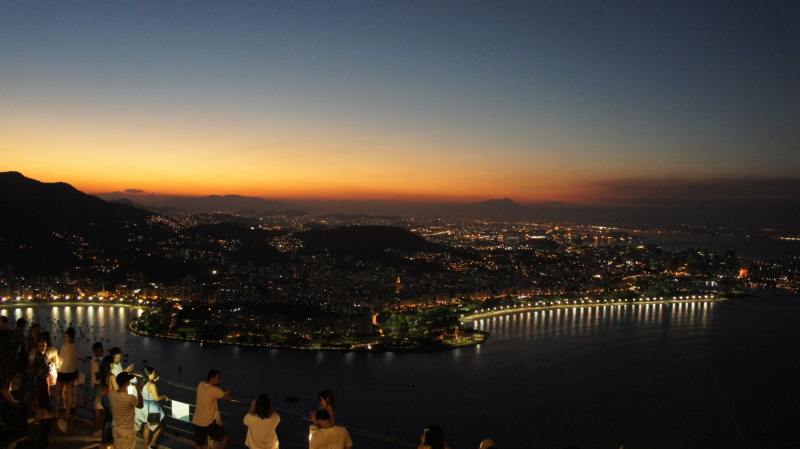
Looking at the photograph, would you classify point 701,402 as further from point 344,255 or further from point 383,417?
point 344,255

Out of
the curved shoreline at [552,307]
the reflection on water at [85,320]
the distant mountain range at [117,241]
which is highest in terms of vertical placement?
the distant mountain range at [117,241]

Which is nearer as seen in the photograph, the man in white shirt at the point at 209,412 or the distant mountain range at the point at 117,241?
the man in white shirt at the point at 209,412

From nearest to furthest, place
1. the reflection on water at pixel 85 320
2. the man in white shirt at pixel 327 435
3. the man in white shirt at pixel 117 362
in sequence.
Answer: the man in white shirt at pixel 327 435 → the man in white shirt at pixel 117 362 → the reflection on water at pixel 85 320

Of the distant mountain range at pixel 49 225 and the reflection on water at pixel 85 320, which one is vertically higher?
the distant mountain range at pixel 49 225

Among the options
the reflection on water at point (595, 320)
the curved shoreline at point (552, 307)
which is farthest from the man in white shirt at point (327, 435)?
the curved shoreline at point (552, 307)

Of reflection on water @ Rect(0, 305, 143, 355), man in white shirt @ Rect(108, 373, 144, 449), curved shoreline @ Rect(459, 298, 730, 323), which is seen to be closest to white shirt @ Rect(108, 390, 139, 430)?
man in white shirt @ Rect(108, 373, 144, 449)

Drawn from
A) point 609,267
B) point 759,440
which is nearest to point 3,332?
point 759,440

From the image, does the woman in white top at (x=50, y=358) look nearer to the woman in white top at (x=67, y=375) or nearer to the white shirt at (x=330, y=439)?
the woman in white top at (x=67, y=375)
